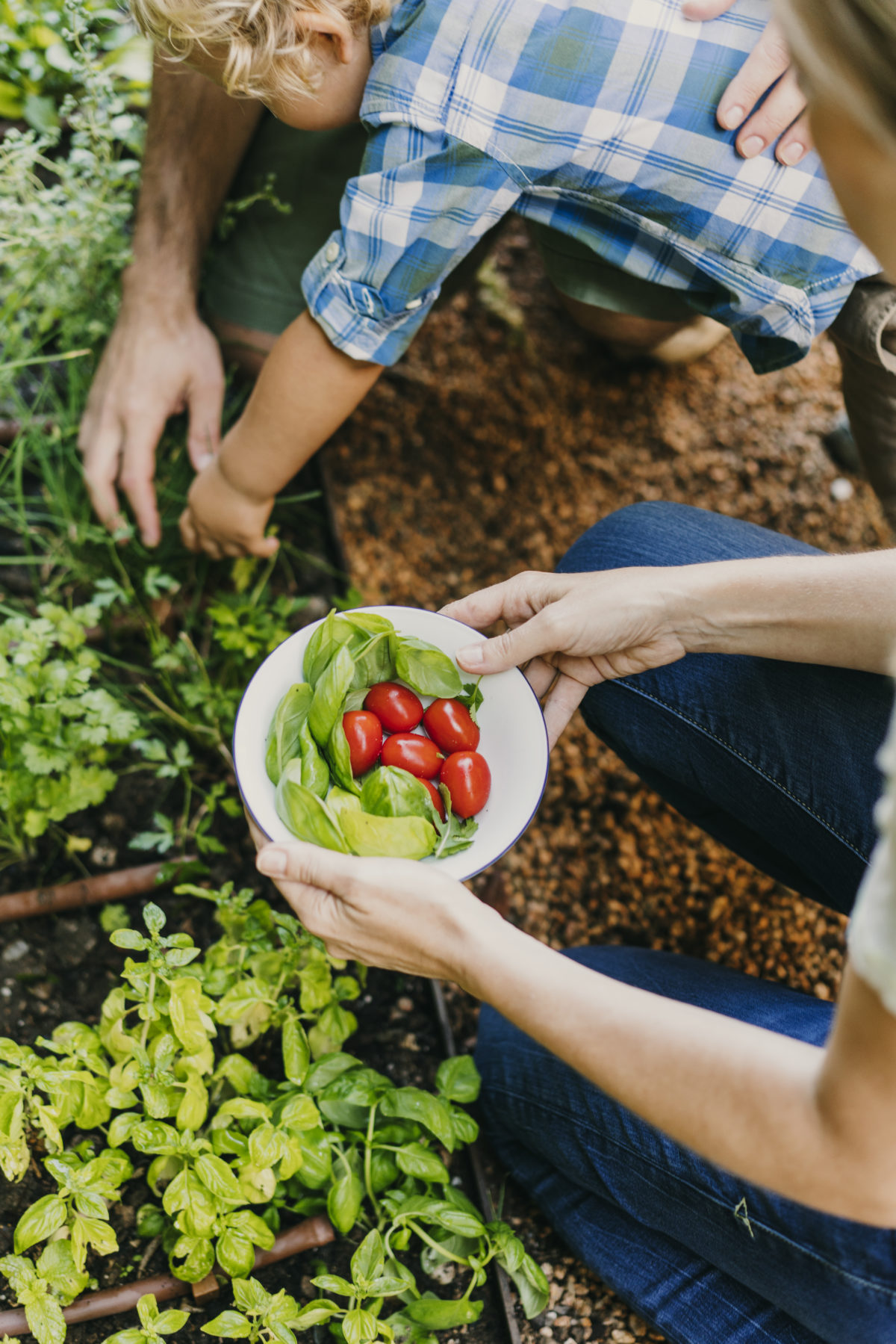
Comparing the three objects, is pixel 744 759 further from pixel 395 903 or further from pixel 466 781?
pixel 395 903

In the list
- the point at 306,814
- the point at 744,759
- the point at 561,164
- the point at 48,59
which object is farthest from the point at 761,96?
the point at 48,59

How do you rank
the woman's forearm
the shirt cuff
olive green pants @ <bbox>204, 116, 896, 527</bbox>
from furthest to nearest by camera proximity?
olive green pants @ <bbox>204, 116, 896, 527</bbox> → the shirt cuff → the woman's forearm

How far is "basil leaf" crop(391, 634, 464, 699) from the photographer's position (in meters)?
1.08

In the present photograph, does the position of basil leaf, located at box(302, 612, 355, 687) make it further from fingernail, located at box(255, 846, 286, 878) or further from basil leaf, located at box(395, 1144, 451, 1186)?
basil leaf, located at box(395, 1144, 451, 1186)

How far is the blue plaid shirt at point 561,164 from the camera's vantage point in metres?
1.15

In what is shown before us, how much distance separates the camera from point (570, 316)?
2.10 meters

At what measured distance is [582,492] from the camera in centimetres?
196

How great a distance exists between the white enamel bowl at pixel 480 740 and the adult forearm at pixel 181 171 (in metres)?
0.91

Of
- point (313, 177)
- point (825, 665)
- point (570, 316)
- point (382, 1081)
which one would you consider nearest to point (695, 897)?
point (825, 665)

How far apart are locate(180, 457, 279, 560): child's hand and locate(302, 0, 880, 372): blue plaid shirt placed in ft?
1.05

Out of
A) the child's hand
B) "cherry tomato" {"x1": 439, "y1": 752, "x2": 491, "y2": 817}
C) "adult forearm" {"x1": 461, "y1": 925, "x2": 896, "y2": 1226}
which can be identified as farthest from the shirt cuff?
"adult forearm" {"x1": 461, "y1": 925, "x2": 896, "y2": 1226}

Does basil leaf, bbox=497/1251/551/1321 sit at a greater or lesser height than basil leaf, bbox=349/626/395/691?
lesser

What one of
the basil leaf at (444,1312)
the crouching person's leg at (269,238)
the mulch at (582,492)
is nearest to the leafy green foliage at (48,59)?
the crouching person's leg at (269,238)

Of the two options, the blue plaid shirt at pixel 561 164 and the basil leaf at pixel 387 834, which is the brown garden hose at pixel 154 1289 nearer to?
the basil leaf at pixel 387 834
